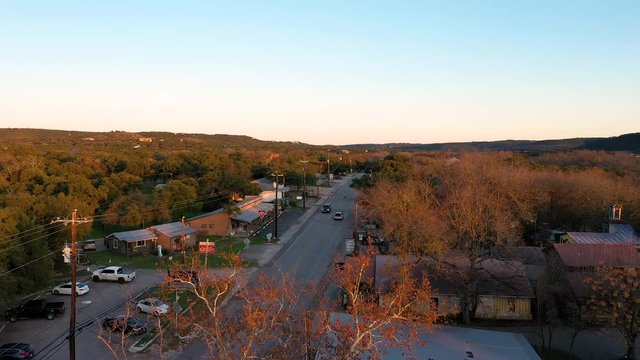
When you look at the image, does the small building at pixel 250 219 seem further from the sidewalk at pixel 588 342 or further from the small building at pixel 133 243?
the sidewalk at pixel 588 342

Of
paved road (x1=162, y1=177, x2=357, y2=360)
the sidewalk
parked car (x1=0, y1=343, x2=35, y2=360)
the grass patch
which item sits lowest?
the grass patch

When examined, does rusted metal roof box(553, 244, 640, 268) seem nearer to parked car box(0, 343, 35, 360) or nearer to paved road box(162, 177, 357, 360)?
paved road box(162, 177, 357, 360)

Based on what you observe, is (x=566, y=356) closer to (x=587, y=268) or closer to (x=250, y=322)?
(x=587, y=268)

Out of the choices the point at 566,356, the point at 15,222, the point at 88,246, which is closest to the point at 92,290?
the point at 15,222

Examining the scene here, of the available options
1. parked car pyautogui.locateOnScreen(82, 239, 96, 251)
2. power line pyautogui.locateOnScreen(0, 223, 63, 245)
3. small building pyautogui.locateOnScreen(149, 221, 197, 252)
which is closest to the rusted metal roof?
small building pyautogui.locateOnScreen(149, 221, 197, 252)

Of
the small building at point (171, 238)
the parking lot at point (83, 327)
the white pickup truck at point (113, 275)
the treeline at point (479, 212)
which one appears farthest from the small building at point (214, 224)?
the parking lot at point (83, 327)

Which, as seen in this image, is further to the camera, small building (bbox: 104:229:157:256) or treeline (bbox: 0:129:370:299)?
small building (bbox: 104:229:157:256)
